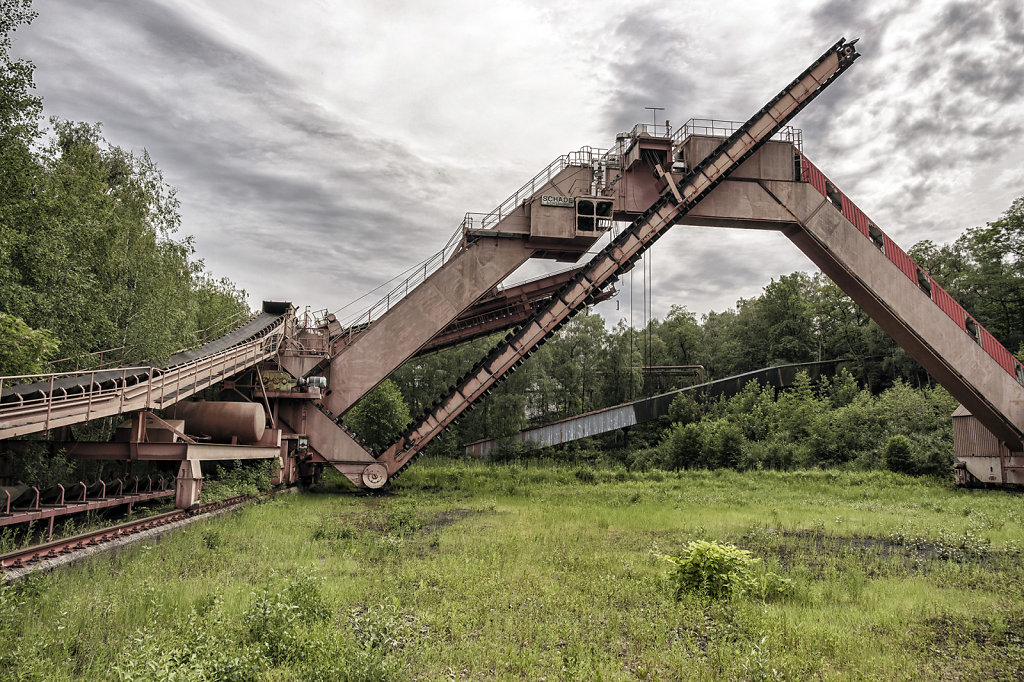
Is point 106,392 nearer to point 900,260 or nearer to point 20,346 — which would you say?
point 20,346

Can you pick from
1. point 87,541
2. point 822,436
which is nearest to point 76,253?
point 87,541

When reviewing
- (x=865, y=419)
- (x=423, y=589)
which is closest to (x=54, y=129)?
(x=423, y=589)

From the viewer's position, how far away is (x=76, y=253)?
15.9 metres

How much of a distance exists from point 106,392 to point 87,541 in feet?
9.00

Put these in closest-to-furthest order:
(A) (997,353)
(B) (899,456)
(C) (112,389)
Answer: (C) (112,389), (A) (997,353), (B) (899,456)

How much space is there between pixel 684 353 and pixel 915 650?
5192 centimetres

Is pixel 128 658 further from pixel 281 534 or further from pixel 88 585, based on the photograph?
pixel 281 534

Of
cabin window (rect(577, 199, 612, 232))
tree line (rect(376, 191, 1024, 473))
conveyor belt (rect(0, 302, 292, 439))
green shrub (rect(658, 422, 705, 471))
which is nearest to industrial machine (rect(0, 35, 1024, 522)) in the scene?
cabin window (rect(577, 199, 612, 232))

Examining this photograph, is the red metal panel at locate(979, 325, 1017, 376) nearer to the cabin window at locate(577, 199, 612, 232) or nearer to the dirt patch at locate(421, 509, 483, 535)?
the cabin window at locate(577, 199, 612, 232)

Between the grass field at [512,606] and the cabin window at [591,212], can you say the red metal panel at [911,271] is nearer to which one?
the cabin window at [591,212]

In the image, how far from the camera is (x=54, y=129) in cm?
2002

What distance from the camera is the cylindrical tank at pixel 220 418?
46.0 ft

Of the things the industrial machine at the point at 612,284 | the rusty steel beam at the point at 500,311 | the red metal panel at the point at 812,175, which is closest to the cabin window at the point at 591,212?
the industrial machine at the point at 612,284

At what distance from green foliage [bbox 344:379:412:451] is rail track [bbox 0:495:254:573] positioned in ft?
69.1
